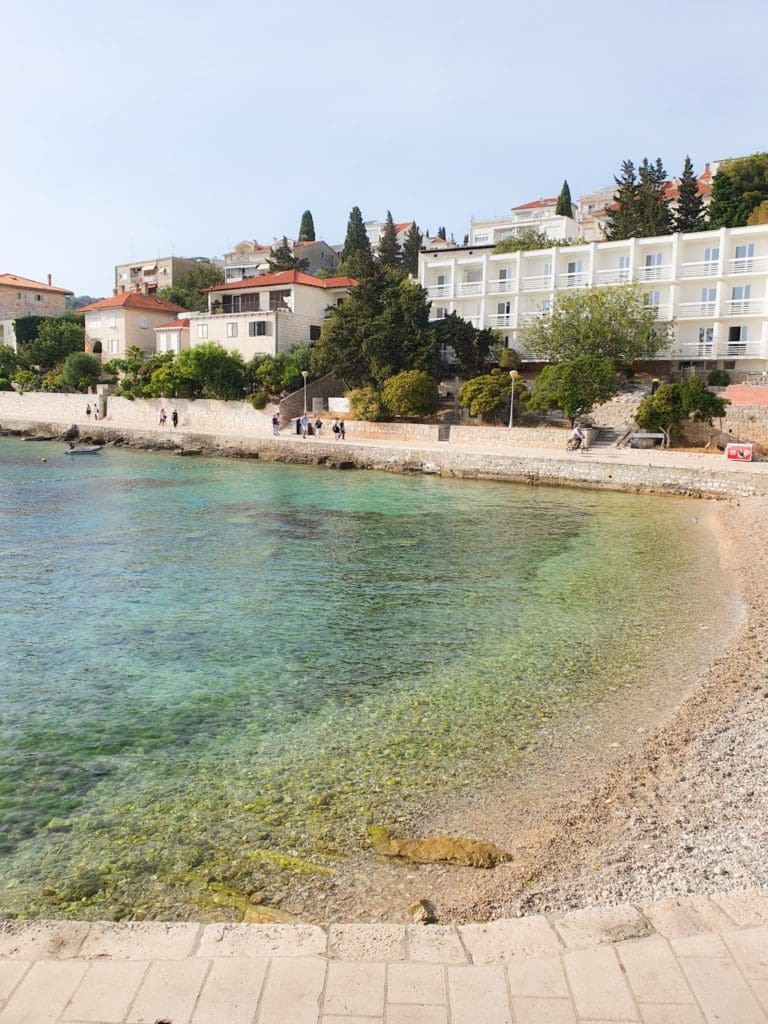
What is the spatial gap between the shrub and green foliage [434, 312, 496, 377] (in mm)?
13600

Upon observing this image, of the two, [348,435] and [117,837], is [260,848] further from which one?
[348,435]

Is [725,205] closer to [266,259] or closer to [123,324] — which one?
[123,324]

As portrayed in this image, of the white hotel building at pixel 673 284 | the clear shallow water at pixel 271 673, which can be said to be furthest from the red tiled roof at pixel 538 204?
the clear shallow water at pixel 271 673

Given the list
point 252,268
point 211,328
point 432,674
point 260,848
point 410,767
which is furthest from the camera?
point 252,268

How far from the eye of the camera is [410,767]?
7.73 metres

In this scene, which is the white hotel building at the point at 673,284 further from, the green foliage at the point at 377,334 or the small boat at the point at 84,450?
the small boat at the point at 84,450

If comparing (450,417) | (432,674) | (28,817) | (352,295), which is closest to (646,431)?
(450,417)

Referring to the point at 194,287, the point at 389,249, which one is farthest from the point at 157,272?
the point at 389,249

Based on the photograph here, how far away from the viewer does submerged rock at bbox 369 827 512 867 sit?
6.06 metres

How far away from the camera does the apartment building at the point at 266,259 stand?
97.4m

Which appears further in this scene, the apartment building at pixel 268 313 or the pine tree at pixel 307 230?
the pine tree at pixel 307 230

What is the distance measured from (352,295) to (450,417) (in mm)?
10779

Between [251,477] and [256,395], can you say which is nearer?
[251,477]

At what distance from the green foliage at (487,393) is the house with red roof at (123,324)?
38278 mm
